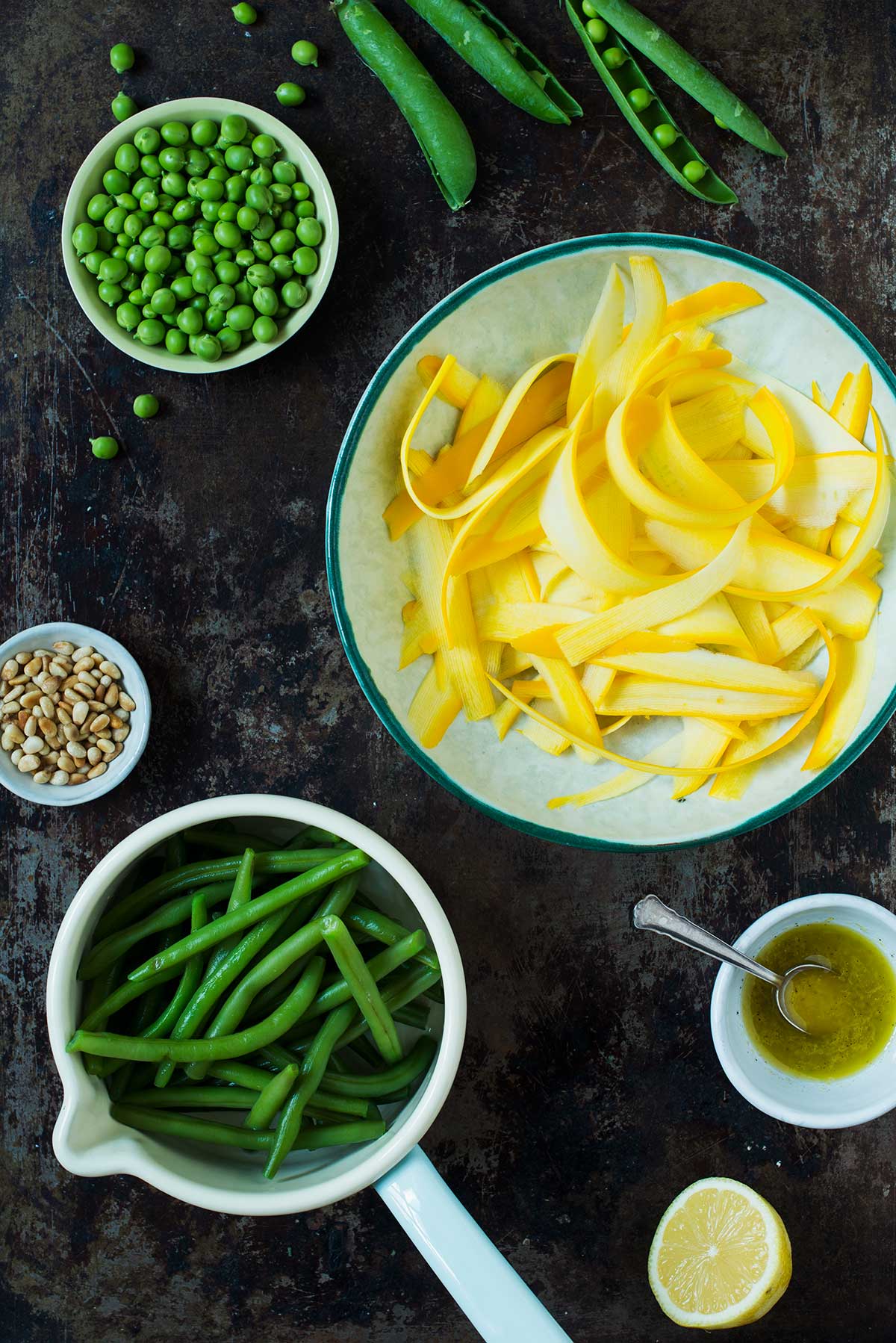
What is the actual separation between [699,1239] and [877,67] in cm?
235

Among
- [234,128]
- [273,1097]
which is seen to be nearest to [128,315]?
[234,128]

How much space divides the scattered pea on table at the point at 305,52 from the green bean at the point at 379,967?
5.39ft

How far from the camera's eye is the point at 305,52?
1854 mm

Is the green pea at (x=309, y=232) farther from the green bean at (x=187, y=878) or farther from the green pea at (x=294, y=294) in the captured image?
the green bean at (x=187, y=878)

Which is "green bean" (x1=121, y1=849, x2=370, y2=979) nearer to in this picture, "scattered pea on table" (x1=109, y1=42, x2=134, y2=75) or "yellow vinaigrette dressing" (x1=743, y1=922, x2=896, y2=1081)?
"yellow vinaigrette dressing" (x1=743, y1=922, x2=896, y2=1081)

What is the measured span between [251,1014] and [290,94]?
1703 mm

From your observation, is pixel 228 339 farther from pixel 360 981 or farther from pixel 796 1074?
pixel 796 1074

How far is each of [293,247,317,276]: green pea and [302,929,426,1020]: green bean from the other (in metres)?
1.22

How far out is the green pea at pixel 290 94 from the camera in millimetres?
1863

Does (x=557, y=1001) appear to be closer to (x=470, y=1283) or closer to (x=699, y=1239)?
(x=699, y=1239)

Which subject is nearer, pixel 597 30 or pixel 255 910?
pixel 255 910

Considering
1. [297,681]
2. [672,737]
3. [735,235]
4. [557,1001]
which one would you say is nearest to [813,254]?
[735,235]

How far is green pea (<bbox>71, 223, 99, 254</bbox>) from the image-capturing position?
70.3 inches

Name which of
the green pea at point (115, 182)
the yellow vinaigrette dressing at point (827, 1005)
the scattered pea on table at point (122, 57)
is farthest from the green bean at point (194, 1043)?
the scattered pea on table at point (122, 57)
